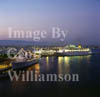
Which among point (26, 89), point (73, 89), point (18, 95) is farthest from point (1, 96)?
point (73, 89)

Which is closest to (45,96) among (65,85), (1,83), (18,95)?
(18,95)

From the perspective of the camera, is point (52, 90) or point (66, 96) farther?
point (52, 90)

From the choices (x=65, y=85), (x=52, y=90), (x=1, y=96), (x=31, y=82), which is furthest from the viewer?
(x=31, y=82)

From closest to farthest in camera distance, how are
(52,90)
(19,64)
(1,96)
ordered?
(1,96) → (52,90) → (19,64)

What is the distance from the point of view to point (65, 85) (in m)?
4.56

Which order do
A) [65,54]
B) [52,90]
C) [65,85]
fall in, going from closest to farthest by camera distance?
1. [52,90]
2. [65,85]
3. [65,54]

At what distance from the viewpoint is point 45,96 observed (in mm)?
3766

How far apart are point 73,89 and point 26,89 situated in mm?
1449

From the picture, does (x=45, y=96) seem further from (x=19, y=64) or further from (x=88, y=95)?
(x=19, y=64)

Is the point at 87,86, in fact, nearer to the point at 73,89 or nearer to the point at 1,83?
the point at 73,89

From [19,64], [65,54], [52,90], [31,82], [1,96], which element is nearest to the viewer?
[1,96]

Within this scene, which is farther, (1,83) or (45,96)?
(1,83)

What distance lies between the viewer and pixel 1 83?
14.5 ft

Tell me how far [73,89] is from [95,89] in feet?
2.31
